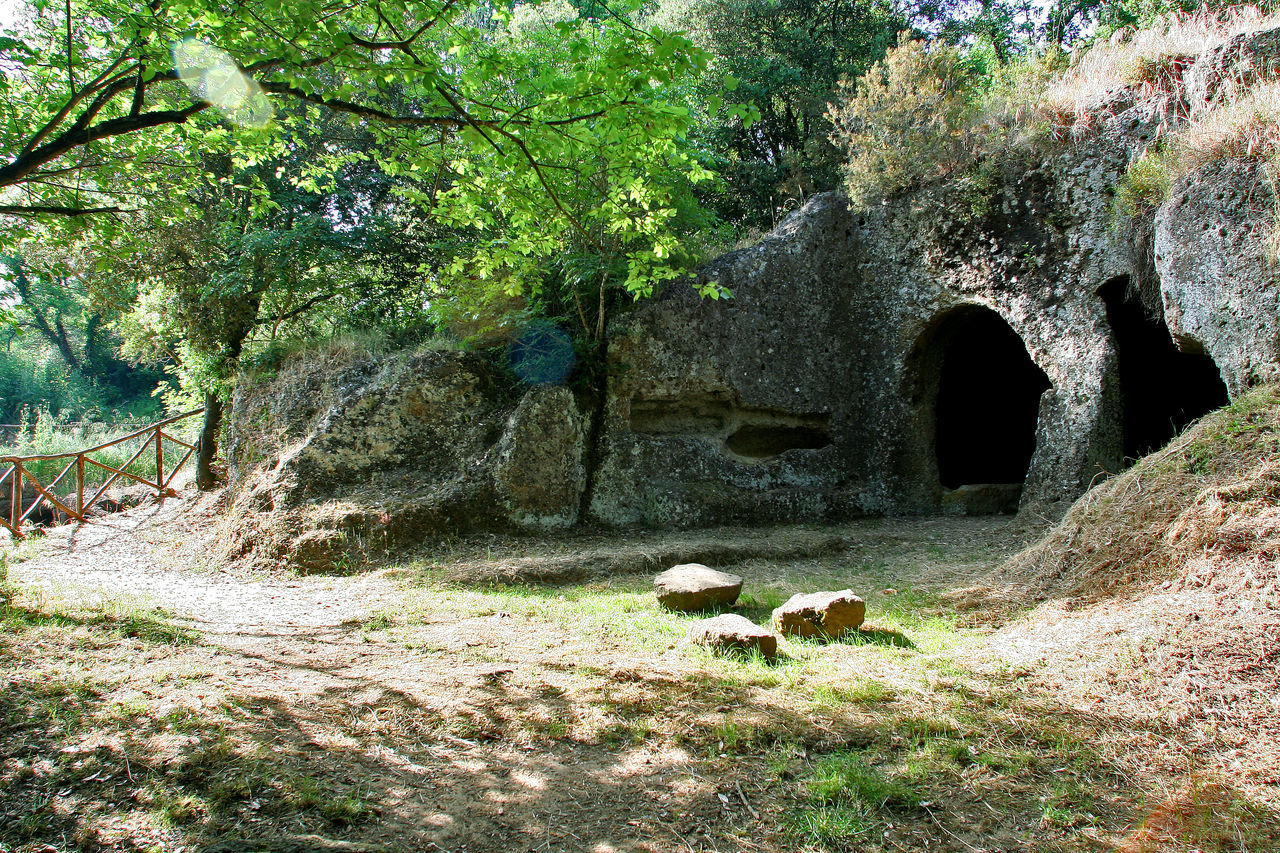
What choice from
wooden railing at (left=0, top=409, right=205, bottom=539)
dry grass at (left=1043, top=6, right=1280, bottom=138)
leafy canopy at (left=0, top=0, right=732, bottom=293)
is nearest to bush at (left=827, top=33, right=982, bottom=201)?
dry grass at (left=1043, top=6, right=1280, bottom=138)

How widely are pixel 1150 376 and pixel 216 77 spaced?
10.5 meters

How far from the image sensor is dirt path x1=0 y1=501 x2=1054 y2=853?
2.67 metres

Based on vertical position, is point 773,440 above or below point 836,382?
below

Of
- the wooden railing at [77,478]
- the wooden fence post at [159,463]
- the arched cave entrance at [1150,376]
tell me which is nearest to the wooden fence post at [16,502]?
the wooden railing at [77,478]

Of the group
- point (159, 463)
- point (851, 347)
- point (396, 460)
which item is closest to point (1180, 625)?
point (851, 347)

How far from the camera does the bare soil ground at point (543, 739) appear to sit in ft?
8.75

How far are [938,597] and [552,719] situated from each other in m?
3.68

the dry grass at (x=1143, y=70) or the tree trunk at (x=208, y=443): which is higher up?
the dry grass at (x=1143, y=70)

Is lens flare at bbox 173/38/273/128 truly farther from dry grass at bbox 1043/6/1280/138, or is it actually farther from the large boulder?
dry grass at bbox 1043/6/1280/138

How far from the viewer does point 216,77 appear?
182 inches

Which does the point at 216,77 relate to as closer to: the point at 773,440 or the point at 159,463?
the point at 773,440

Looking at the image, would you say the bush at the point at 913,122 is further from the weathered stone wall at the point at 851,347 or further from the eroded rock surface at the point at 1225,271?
the eroded rock surface at the point at 1225,271

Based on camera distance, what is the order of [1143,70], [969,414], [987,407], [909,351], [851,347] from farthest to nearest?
[987,407], [969,414], [851,347], [909,351], [1143,70]

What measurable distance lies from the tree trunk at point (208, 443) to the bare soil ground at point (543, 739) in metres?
7.16
